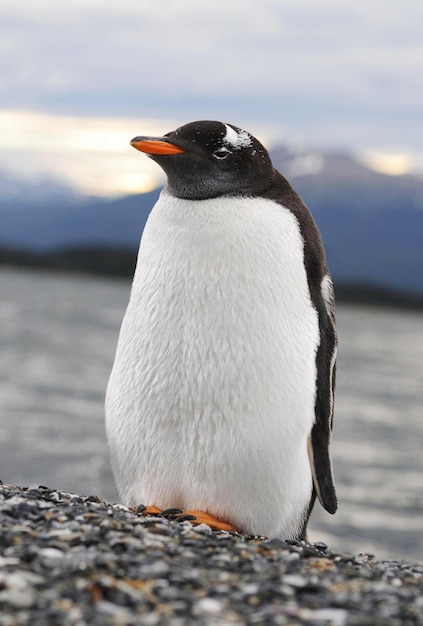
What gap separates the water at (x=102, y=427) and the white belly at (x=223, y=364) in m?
7.99

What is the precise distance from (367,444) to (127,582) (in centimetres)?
1851

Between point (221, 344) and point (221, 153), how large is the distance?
82cm

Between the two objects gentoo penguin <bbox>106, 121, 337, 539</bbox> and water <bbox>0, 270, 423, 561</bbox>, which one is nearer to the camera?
gentoo penguin <bbox>106, 121, 337, 539</bbox>

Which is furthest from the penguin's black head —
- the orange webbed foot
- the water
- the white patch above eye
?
the water

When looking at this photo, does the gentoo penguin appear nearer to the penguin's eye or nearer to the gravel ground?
the penguin's eye

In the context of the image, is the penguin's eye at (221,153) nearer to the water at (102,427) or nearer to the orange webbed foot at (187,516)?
the orange webbed foot at (187,516)

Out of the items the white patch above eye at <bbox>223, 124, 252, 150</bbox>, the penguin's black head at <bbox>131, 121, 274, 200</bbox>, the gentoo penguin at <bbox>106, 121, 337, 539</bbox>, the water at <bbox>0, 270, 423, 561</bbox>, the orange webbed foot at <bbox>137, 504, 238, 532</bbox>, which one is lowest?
the water at <bbox>0, 270, 423, 561</bbox>

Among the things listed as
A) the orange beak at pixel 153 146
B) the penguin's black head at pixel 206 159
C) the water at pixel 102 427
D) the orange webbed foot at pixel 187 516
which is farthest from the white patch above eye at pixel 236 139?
the water at pixel 102 427

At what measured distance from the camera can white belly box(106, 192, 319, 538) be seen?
173 inches

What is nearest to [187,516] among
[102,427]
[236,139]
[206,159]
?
[206,159]

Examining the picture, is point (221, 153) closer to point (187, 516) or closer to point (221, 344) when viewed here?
point (221, 344)

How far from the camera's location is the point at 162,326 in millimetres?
4461

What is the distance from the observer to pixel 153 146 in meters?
4.38

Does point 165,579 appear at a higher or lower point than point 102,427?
higher
